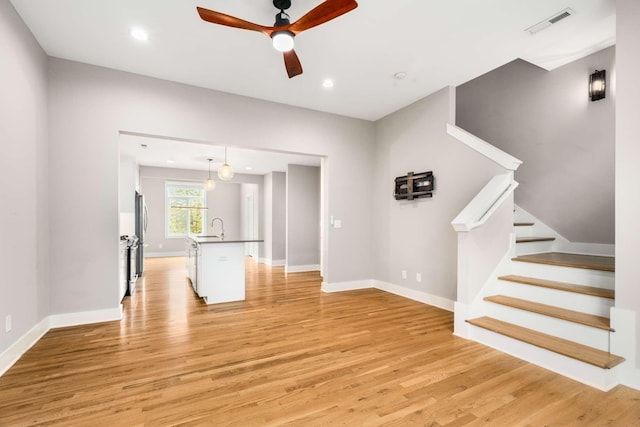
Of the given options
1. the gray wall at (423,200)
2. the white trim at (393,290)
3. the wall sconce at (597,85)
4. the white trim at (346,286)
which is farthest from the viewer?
the white trim at (346,286)

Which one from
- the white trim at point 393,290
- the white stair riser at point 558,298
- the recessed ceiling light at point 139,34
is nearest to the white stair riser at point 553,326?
the white stair riser at point 558,298

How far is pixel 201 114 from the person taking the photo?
408 centimetres

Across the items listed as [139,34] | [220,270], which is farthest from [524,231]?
[139,34]

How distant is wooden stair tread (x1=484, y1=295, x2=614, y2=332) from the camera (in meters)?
2.35

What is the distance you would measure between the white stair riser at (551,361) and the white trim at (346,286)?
241cm

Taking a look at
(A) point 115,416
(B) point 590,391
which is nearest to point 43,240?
(A) point 115,416

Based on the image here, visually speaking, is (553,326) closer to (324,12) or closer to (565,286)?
A: (565,286)

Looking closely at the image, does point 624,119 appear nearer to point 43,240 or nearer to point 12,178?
point 12,178

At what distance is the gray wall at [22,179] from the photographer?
94.3 inches

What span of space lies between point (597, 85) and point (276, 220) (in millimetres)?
6957

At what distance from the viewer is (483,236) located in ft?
10.5

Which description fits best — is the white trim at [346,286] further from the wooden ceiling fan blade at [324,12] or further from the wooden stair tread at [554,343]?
the wooden ceiling fan blade at [324,12]

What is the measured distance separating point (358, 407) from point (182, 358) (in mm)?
1595

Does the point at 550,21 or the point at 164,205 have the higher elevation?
the point at 550,21
